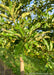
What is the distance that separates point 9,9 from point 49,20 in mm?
1652

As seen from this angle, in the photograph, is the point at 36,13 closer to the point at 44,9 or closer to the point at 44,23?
the point at 44,9

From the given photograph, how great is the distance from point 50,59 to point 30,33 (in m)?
1.49

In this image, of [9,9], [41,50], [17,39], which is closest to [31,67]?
[41,50]

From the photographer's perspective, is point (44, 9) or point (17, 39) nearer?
point (17, 39)

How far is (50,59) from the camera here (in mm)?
5562

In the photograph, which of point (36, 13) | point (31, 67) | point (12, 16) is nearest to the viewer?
point (12, 16)

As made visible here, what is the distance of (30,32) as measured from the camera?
498 centimetres

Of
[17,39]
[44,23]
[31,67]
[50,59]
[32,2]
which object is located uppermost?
[32,2]

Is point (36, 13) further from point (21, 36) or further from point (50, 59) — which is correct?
point (50, 59)

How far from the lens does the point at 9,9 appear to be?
522 cm

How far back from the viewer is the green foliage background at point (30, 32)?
4.90 metres

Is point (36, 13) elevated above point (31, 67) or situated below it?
above

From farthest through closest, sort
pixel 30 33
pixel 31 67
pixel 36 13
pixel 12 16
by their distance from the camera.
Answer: pixel 31 67
pixel 36 13
pixel 12 16
pixel 30 33

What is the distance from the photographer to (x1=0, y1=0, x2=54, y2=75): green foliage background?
4.90 m
